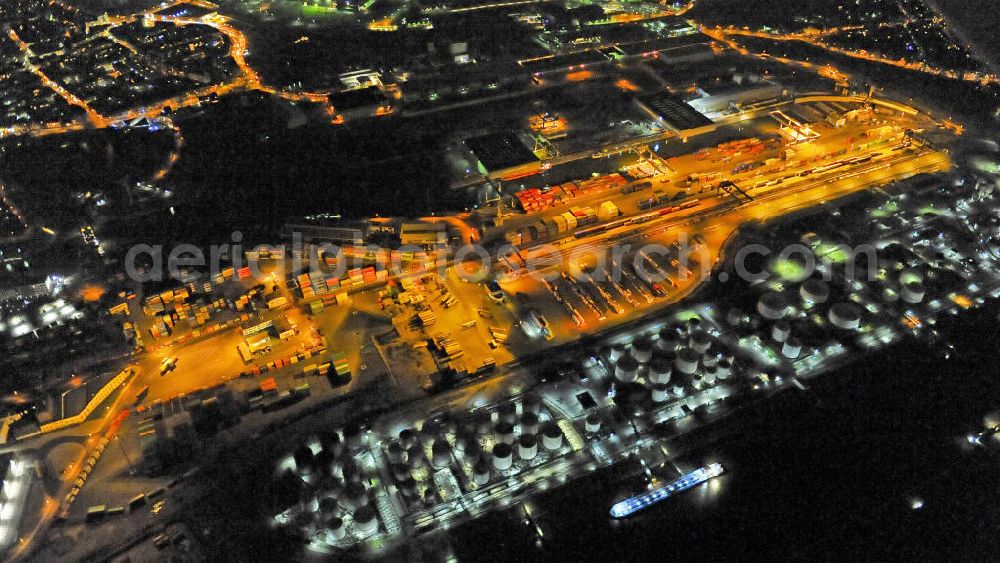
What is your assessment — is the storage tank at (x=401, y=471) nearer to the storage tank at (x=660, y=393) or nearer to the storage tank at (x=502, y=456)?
the storage tank at (x=502, y=456)

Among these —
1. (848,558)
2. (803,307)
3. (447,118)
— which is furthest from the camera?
(447,118)

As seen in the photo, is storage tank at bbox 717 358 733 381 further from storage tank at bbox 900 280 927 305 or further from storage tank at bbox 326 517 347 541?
storage tank at bbox 326 517 347 541

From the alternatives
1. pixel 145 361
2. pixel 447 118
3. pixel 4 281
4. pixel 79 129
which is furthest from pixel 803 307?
pixel 79 129

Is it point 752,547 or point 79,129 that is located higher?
point 752,547

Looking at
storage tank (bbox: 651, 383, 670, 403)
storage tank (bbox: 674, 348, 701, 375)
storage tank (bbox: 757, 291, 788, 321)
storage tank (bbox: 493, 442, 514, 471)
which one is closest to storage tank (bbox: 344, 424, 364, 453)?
storage tank (bbox: 493, 442, 514, 471)

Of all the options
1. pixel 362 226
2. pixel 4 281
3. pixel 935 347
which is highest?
pixel 935 347

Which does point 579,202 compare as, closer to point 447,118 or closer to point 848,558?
point 447,118

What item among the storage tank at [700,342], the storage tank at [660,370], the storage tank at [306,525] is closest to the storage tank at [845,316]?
the storage tank at [700,342]
